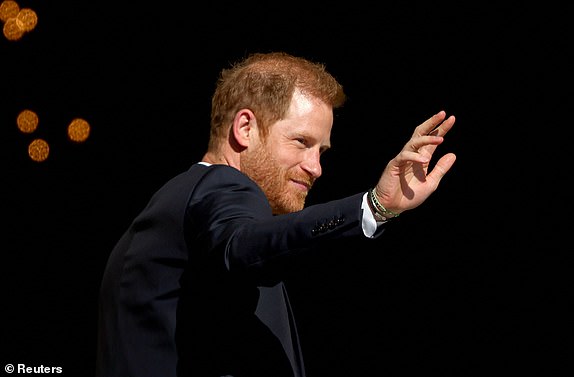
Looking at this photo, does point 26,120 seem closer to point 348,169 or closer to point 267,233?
point 348,169

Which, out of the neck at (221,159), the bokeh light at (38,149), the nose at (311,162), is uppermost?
the bokeh light at (38,149)

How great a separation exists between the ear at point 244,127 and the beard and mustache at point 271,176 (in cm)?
3

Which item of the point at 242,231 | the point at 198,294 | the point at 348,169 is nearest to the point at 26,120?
the point at 348,169

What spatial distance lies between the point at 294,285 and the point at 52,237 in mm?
1005

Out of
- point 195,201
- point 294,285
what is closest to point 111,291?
point 195,201

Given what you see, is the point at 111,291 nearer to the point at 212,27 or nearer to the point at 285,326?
the point at 285,326

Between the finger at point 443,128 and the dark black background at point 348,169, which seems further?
the dark black background at point 348,169

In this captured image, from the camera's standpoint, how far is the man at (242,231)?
1.01 m

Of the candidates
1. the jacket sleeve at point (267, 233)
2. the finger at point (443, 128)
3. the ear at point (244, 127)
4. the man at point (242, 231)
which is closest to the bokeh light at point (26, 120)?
the man at point (242, 231)

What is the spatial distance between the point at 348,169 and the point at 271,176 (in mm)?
1430

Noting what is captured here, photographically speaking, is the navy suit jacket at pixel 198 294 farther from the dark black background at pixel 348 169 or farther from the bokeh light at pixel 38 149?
the bokeh light at pixel 38 149

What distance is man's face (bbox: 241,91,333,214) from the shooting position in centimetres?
138

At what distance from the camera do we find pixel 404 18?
2619 millimetres

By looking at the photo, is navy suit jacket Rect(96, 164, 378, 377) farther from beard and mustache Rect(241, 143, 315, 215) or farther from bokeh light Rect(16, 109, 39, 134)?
bokeh light Rect(16, 109, 39, 134)
